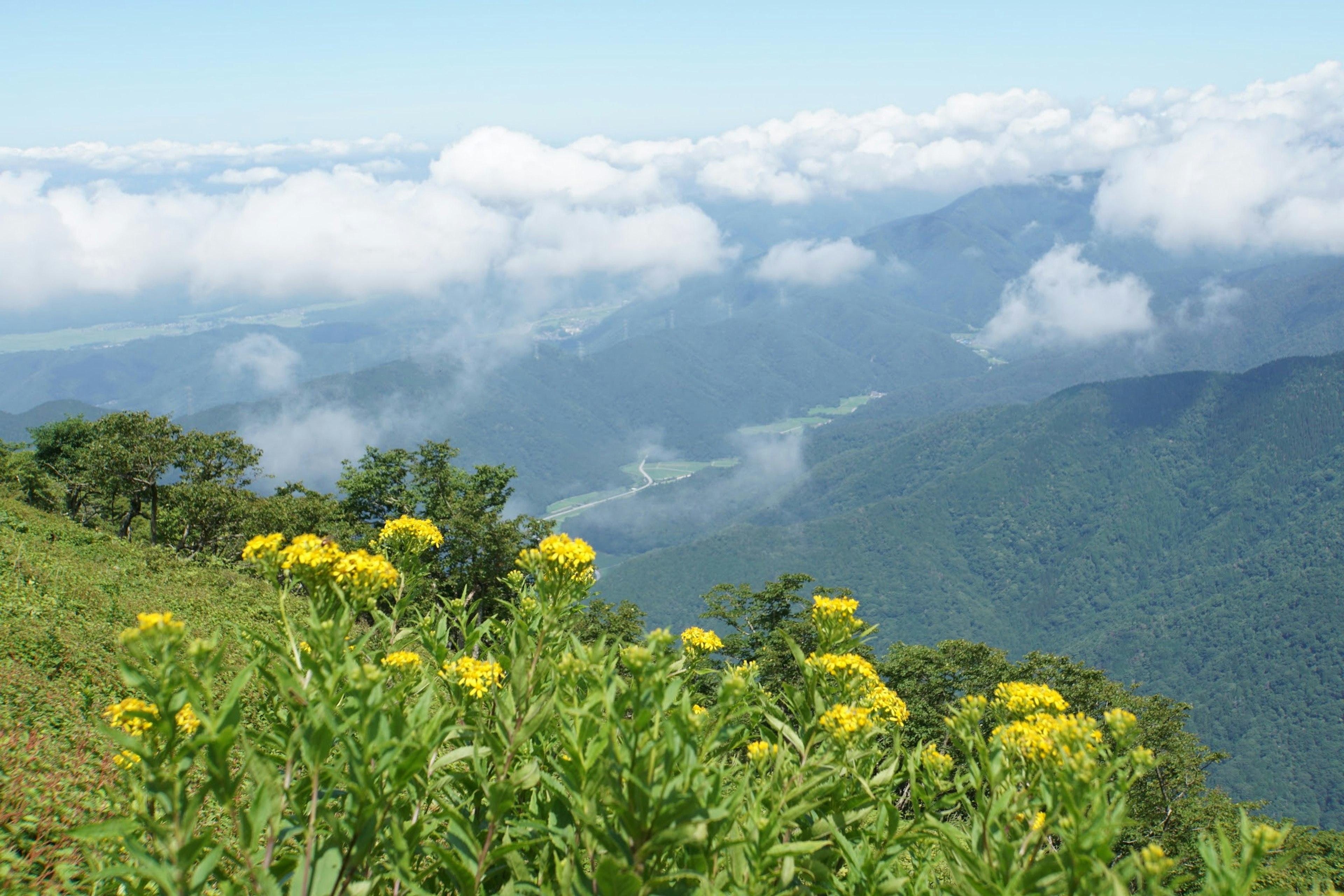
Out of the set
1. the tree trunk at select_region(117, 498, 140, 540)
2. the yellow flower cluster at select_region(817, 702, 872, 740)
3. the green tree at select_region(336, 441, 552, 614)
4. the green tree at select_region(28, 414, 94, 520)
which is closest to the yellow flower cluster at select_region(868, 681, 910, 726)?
the yellow flower cluster at select_region(817, 702, 872, 740)

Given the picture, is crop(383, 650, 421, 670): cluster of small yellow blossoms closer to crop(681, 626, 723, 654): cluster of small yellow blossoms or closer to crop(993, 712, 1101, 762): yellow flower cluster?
crop(681, 626, 723, 654): cluster of small yellow blossoms

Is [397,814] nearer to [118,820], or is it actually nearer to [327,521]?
[118,820]

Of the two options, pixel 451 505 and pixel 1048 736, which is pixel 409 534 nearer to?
pixel 1048 736

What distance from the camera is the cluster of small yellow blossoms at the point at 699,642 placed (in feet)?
20.1

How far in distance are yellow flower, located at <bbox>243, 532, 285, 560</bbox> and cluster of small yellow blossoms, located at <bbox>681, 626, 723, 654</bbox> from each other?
3137 mm

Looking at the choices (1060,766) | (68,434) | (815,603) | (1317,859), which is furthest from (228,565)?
(1317,859)

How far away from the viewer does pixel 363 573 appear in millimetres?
3863

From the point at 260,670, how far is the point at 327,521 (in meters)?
35.2

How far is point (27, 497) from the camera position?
34.3 meters

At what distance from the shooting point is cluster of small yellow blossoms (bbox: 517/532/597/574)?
4359 mm

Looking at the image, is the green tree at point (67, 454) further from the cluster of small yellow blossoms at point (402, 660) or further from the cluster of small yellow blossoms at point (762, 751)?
the cluster of small yellow blossoms at point (762, 751)

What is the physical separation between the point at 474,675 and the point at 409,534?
1958 mm

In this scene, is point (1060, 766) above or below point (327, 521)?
above

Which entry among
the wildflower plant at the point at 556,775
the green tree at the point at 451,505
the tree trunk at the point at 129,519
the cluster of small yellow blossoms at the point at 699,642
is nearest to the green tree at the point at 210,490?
the tree trunk at the point at 129,519
